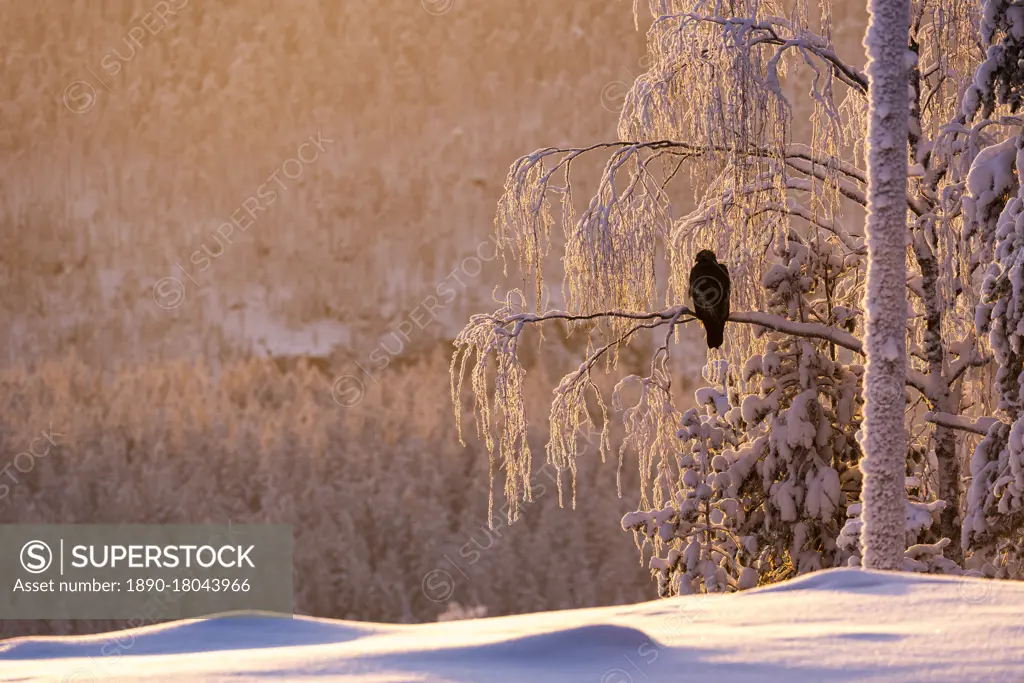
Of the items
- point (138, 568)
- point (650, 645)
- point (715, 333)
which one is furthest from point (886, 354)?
point (138, 568)

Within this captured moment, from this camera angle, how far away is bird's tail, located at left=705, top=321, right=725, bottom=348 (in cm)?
1065

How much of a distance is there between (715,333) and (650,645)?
23.6 feet

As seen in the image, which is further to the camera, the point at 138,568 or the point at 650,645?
the point at 138,568

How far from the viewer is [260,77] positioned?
2195 inches

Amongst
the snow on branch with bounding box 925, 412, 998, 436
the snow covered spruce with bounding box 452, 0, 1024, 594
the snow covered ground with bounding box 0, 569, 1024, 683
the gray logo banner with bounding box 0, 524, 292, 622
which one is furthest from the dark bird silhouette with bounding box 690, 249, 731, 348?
the gray logo banner with bounding box 0, 524, 292, 622

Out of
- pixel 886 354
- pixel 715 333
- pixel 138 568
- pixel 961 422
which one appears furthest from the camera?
pixel 138 568

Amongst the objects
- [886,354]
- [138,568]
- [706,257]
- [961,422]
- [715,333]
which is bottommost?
[138,568]

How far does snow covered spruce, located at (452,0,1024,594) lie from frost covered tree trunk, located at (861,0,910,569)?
21 millimetres

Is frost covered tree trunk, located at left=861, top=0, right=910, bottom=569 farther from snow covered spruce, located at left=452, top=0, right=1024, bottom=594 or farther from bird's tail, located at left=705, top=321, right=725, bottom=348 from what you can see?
bird's tail, located at left=705, top=321, right=725, bottom=348

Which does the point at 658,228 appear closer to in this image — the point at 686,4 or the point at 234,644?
the point at 686,4

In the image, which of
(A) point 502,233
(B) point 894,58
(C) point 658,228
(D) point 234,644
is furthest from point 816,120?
(D) point 234,644

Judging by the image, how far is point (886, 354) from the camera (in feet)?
28.7

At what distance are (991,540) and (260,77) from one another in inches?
1968

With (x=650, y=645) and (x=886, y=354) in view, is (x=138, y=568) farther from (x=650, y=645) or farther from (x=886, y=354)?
(x=650, y=645)
